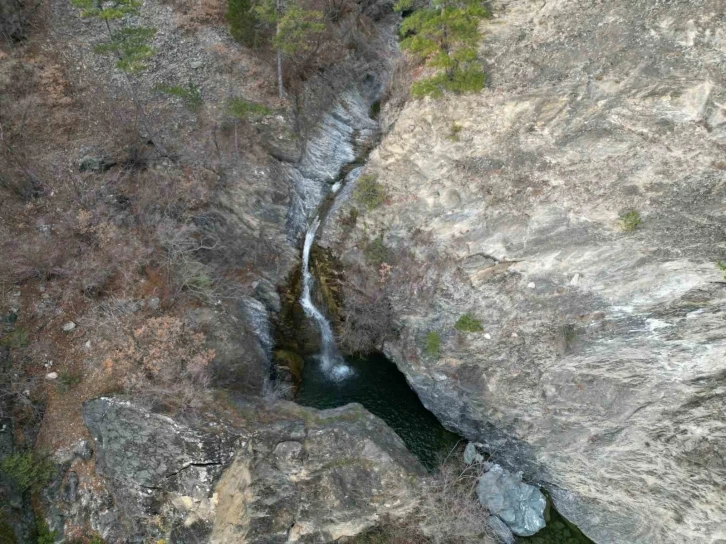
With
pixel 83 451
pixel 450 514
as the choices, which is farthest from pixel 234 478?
pixel 450 514

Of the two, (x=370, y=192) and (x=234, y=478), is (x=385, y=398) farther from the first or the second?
(x=370, y=192)

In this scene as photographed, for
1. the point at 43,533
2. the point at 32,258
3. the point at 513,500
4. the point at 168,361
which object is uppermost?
the point at 32,258

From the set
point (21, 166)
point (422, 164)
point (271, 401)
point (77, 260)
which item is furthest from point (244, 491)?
point (21, 166)

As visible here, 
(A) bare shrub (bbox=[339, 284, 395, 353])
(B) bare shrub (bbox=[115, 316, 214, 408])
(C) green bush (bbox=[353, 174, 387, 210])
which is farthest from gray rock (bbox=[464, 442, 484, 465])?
(C) green bush (bbox=[353, 174, 387, 210])

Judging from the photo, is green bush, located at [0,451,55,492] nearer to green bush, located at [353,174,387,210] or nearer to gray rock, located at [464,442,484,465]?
gray rock, located at [464,442,484,465]

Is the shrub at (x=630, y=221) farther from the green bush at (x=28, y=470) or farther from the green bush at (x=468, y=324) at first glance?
the green bush at (x=28, y=470)
